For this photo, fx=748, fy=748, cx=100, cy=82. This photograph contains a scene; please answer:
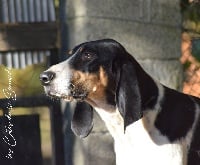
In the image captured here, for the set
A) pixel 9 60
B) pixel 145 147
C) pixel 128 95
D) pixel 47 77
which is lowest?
pixel 145 147

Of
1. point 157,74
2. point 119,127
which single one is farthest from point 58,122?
point 119,127

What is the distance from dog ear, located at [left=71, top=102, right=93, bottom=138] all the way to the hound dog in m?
0.12

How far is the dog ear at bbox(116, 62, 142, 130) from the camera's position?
3559mm

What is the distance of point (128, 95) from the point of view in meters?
3.57

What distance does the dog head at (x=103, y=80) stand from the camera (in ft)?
11.5

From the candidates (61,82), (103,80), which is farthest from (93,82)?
(61,82)

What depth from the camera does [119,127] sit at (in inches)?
147

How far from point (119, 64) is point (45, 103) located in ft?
4.53

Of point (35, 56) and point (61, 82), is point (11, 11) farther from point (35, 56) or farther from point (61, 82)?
point (61, 82)

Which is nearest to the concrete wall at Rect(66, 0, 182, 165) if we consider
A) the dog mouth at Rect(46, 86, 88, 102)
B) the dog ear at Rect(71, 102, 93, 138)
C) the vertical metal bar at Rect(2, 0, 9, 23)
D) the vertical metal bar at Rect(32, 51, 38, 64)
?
the vertical metal bar at Rect(32, 51, 38, 64)

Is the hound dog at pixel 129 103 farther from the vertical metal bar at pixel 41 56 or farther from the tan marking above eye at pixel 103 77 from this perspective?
the vertical metal bar at pixel 41 56

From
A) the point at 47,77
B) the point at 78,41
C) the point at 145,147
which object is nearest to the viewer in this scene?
the point at 47,77

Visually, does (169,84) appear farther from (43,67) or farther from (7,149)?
(7,149)

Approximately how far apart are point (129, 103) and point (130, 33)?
3.81 ft
